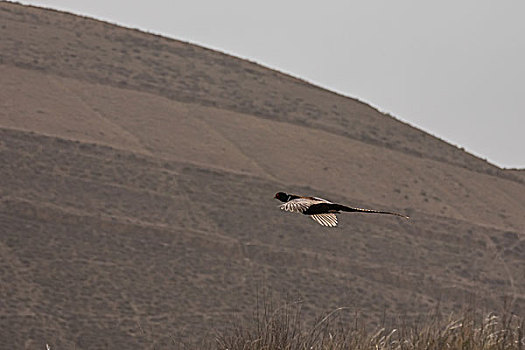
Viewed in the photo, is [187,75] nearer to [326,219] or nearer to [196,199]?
[196,199]

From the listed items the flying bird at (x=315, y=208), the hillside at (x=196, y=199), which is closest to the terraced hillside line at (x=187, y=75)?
the hillside at (x=196, y=199)

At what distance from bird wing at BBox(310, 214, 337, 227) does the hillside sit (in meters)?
21.9

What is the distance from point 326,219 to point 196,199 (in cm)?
3719

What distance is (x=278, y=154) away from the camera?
170ft

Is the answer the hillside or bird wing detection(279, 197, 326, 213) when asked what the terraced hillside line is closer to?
the hillside

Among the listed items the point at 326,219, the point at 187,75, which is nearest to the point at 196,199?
the point at 187,75

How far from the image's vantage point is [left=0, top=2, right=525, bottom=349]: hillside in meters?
37.2

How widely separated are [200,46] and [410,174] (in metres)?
17.9

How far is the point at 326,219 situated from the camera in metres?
7.73

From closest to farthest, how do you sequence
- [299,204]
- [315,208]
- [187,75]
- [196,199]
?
[299,204] → [315,208] → [196,199] → [187,75]

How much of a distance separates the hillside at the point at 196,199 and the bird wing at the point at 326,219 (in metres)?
21.9

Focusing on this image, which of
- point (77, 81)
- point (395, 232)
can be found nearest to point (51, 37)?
point (77, 81)

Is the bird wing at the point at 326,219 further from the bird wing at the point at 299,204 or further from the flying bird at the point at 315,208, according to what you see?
the bird wing at the point at 299,204

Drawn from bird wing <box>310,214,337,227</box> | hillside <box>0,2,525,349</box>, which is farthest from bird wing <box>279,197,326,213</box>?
hillside <box>0,2,525,349</box>
